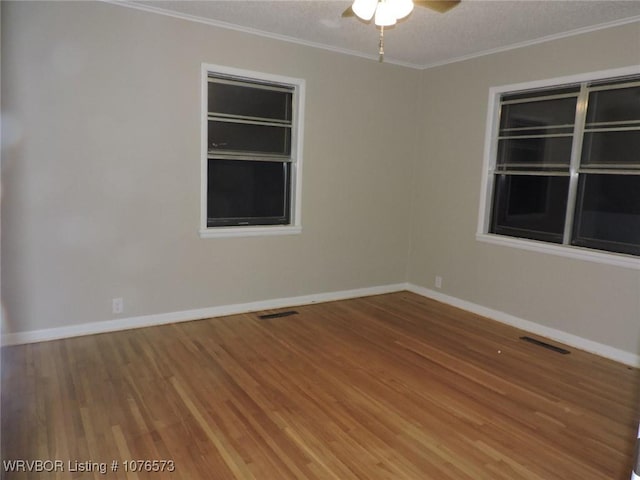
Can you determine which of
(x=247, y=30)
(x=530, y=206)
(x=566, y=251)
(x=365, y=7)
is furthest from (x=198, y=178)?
(x=566, y=251)

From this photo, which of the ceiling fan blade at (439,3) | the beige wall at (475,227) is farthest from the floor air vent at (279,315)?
A: the ceiling fan blade at (439,3)

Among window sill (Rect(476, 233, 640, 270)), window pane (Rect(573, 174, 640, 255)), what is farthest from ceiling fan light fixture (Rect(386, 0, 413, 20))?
window sill (Rect(476, 233, 640, 270))

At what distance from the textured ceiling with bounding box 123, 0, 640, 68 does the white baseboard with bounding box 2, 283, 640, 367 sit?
2.39 m

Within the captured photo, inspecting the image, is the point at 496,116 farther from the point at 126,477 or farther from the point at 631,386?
the point at 126,477

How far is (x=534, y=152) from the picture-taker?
4.29 metres

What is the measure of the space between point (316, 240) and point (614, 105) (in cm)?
289

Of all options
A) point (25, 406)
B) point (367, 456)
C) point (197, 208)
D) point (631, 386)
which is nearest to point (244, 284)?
point (197, 208)

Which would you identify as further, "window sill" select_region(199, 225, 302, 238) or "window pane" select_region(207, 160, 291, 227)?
"window pane" select_region(207, 160, 291, 227)

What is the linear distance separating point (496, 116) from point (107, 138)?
359 centimetres

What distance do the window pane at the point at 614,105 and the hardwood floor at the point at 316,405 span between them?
1.94m

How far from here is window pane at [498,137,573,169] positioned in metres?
4.03

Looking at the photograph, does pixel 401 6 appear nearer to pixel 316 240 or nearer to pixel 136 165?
pixel 136 165

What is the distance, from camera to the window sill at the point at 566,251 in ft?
11.6

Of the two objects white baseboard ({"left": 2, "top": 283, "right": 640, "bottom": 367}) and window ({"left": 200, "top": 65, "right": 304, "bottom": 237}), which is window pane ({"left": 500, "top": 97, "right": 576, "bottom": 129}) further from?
window ({"left": 200, "top": 65, "right": 304, "bottom": 237})
